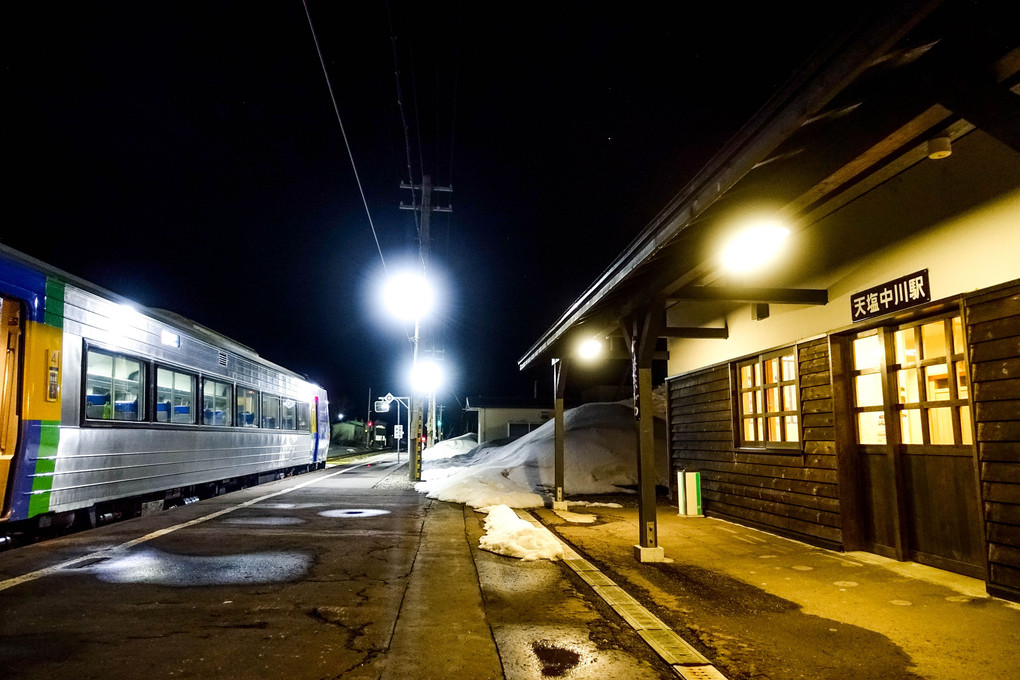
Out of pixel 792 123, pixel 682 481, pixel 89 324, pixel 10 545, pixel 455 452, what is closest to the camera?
pixel 792 123

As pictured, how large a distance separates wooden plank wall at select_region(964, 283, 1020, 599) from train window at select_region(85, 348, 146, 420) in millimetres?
9910

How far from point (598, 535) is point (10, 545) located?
7.42 metres

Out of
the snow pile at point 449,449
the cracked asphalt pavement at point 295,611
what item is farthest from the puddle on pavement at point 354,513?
the snow pile at point 449,449

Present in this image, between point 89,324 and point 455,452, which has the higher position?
point 89,324

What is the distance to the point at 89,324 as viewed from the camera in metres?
8.30

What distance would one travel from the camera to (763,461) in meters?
9.27

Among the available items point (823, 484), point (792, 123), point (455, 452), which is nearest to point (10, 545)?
point (792, 123)

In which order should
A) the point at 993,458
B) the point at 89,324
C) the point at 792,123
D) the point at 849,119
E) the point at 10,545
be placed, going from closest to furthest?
the point at 792,123
the point at 849,119
the point at 993,458
the point at 10,545
the point at 89,324

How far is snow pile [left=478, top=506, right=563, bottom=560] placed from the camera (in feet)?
25.1

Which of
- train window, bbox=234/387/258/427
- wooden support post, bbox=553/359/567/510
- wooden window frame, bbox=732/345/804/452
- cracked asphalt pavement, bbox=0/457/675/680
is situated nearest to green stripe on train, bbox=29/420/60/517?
cracked asphalt pavement, bbox=0/457/675/680

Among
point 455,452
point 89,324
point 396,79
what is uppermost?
point 396,79

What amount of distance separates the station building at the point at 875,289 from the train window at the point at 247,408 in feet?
29.0

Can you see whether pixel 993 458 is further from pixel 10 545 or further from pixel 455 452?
pixel 455 452

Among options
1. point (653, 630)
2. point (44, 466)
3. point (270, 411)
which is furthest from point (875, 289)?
point (270, 411)
